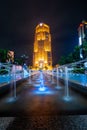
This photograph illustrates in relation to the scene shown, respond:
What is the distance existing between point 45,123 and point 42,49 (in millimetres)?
142291

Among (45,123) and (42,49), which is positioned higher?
(42,49)

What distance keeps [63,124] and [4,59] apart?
5112 centimetres

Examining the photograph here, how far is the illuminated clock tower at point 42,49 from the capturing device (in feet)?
468

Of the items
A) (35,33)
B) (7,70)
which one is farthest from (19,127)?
(35,33)

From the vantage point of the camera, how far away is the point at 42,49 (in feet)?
478

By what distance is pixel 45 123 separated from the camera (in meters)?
3.92

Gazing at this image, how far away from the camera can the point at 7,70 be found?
1069cm

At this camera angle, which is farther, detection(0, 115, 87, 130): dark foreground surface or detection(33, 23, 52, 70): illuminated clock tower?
detection(33, 23, 52, 70): illuminated clock tower

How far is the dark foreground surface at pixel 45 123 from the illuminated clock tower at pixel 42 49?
13313 cm

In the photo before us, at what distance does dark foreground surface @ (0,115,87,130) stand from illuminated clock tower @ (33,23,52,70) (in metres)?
133

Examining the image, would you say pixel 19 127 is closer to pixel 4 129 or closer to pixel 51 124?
pixel 4 129

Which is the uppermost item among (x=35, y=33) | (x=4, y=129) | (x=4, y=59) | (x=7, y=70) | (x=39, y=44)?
(x=35, y=33)

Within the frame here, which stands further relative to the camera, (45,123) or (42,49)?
(42,49)

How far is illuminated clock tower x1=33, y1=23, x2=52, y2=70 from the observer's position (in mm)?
142500
